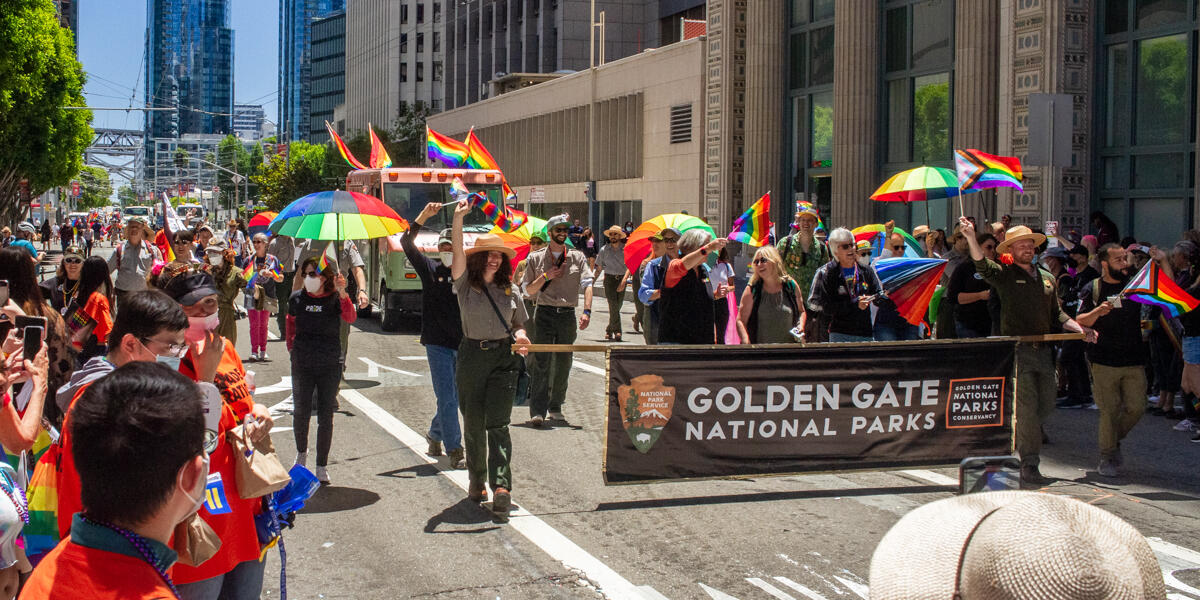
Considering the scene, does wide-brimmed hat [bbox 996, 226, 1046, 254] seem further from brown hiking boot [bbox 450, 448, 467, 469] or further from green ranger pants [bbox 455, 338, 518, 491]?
brown hiking boot [bbox 450, 448, 467, 469]

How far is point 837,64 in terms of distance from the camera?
94.1 ft

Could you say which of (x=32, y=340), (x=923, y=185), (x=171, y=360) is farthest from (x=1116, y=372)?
(x=32, y=340)

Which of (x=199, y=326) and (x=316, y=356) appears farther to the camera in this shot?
(x=316, y=356)

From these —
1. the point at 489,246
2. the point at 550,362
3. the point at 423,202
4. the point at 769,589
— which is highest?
the point at 423,202

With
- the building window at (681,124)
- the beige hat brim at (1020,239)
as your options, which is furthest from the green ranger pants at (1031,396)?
the building window at (681,124)

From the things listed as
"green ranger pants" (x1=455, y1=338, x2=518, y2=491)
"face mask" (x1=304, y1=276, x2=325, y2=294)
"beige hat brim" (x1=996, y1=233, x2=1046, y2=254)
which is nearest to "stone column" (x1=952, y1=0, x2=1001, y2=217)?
"beige hat brim" (x1=996, y1=233, x2=1046, y2=254)

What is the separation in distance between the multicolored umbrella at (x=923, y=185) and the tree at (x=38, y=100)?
93.1 feet

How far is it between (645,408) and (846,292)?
2883mm

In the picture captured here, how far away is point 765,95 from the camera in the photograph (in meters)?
32.8

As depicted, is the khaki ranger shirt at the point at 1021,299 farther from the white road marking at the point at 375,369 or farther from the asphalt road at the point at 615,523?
the white road marking at the point at 375,369

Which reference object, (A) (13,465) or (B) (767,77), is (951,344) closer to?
(A) (13,465)

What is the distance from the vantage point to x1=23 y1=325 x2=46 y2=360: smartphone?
4.50m

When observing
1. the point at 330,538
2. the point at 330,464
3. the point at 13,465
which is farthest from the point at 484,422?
the point at 13,465

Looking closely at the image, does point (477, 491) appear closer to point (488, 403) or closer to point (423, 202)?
point (488, 403)
